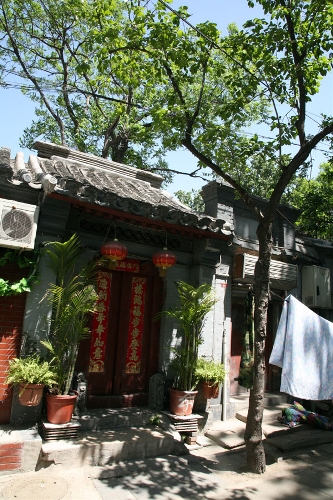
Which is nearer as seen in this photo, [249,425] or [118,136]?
[249,425]

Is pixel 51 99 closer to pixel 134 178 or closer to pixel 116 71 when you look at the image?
pixel 134 178

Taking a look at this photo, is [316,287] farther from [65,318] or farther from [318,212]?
[65,318]

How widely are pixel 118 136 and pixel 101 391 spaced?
1215 centimetres

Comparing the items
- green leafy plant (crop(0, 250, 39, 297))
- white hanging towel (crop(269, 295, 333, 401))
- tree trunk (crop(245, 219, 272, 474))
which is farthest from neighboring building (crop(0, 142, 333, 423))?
white hanging towel (crop(269, 295, 333, 401))

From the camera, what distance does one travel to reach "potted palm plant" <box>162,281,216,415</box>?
6.06m

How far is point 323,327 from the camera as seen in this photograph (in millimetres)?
5492

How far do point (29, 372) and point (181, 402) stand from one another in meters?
2.68

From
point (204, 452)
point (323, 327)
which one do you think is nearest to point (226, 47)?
point (323, 327)

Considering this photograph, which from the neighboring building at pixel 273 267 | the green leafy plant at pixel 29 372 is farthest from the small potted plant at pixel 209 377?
the green leafy plant at pixel 29 372

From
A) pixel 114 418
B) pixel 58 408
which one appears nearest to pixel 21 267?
pixel 58 408

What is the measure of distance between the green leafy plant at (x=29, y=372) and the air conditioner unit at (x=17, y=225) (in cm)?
153

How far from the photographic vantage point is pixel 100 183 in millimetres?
6891

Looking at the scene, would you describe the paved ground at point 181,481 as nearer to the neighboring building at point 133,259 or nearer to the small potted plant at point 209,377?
the small potted plant at point 209,377

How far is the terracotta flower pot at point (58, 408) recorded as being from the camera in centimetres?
482
